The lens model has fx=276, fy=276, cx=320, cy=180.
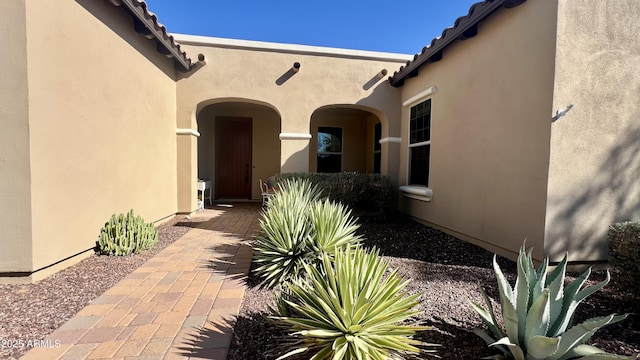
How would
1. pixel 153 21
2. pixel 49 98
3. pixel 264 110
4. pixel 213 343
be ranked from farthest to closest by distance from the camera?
pixel 264 110 → pixel 153 21 → pixel 49 98 → pixel 213 343

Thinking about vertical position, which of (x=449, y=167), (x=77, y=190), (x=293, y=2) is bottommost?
(x=77, y=190)

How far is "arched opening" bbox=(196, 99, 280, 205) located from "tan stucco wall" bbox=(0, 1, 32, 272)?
7022mm

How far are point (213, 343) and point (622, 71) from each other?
5701mm

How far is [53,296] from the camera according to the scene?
9.39 feet

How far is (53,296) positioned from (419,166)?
6.84 m

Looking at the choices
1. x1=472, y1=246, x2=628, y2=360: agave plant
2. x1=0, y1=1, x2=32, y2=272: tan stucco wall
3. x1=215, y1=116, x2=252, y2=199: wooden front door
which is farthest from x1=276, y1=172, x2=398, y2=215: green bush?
x1=472, y1=246, x2=628, y2=360: agave plant

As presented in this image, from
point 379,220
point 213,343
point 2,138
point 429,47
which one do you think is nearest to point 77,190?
point 2,138

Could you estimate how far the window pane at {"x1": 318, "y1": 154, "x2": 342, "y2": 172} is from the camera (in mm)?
10578

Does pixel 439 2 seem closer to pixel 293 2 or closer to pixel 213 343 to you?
pixel 293 2

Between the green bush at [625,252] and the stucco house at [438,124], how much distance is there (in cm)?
59

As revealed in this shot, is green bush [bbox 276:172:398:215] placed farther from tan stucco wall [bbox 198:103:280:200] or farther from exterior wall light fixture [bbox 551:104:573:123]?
exterior wall light fixture [bbox 551:104:573:123]

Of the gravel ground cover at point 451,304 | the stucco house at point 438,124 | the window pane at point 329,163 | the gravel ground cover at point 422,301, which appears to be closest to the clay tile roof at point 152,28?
the stucco house at point 438,124

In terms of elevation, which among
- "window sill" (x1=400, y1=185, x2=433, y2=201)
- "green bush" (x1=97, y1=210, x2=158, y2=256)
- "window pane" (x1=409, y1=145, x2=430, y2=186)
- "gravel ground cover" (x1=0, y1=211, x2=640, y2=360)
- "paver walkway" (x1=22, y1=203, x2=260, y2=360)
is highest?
"window pane" (x1=409, y1=145, x2=430, y2=186)

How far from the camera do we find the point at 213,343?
2.21 meters
